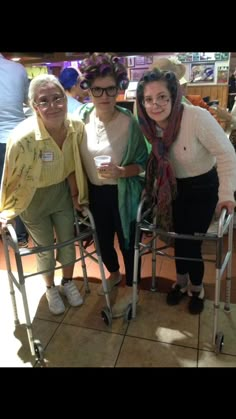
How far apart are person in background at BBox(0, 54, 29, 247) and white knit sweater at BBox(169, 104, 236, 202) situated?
149 centimetres

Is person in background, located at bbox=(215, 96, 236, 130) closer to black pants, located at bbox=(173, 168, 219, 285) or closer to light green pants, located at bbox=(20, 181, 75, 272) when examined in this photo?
black pants, located at bbox=(173, 168, 219, 285)

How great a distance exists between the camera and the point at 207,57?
12.0 ft

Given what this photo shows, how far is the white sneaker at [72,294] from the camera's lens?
6.81ft

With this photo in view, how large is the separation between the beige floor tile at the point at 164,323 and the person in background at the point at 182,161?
10.3 inches

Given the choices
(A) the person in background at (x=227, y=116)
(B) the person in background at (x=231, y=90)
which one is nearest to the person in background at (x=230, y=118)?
(A) the person in background at (x=227, y=116)

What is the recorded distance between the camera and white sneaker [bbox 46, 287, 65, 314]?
2.01 meters

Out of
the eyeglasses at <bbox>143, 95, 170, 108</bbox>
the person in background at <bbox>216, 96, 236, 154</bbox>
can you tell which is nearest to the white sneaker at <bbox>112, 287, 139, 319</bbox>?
Result: the eyeglasses at <bbox>143, 95, 170, 108</bbox>

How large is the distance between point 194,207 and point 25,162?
879mm

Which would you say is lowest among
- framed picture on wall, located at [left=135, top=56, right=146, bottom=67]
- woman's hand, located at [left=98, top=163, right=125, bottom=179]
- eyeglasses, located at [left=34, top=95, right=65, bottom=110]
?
woman's hand, located at [left=98, top=163, right=125, bottom=179]

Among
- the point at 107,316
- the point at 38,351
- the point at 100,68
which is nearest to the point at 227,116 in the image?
the point at 100,68

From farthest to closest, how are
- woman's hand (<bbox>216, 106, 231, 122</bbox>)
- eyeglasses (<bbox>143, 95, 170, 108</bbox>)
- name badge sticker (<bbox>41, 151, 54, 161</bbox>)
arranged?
woman's hand (<bbox>216, 106, 231, 122</bbox>) → name badge sticker (<bbox>41, 151, 54, 161</bbox>) → eyeglasses (<bbox>143, 95, 170, 108</bbox>)
